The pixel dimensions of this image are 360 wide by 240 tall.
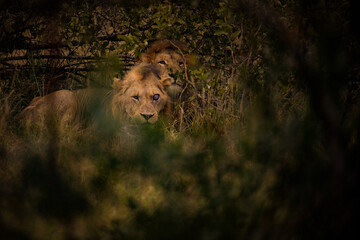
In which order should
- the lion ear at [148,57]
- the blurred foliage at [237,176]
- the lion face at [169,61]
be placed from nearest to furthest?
the blurred foliage at [237,176], the lion face at [169,61], the lion ear at [148,57]

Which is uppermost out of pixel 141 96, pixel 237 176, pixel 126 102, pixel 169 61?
pixel 169 61

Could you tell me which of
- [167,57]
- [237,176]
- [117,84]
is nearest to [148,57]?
[167,57]

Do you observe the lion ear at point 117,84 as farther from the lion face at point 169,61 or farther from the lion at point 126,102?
the lion face at point 169,61

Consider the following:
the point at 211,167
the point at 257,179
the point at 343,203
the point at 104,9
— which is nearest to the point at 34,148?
the point at 211,167

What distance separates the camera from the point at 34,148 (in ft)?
11.1

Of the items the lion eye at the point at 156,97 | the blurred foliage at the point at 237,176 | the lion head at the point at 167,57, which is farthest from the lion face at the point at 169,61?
A: the blurred foliage at the point at 237,176

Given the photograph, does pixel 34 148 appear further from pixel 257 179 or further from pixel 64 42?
pixel 64 42

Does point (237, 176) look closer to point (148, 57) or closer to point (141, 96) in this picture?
point (141, 96)

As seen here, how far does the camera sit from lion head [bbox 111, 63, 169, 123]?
4547 millimetres

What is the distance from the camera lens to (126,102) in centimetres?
474

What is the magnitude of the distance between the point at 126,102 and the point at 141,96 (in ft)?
0.63

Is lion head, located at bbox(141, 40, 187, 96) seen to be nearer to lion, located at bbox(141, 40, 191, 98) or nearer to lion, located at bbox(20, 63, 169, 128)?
lion, located at bbox(141, 40, 191, 98)

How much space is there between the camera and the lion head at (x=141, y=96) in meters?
4.55

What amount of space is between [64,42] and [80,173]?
12.3 ft
